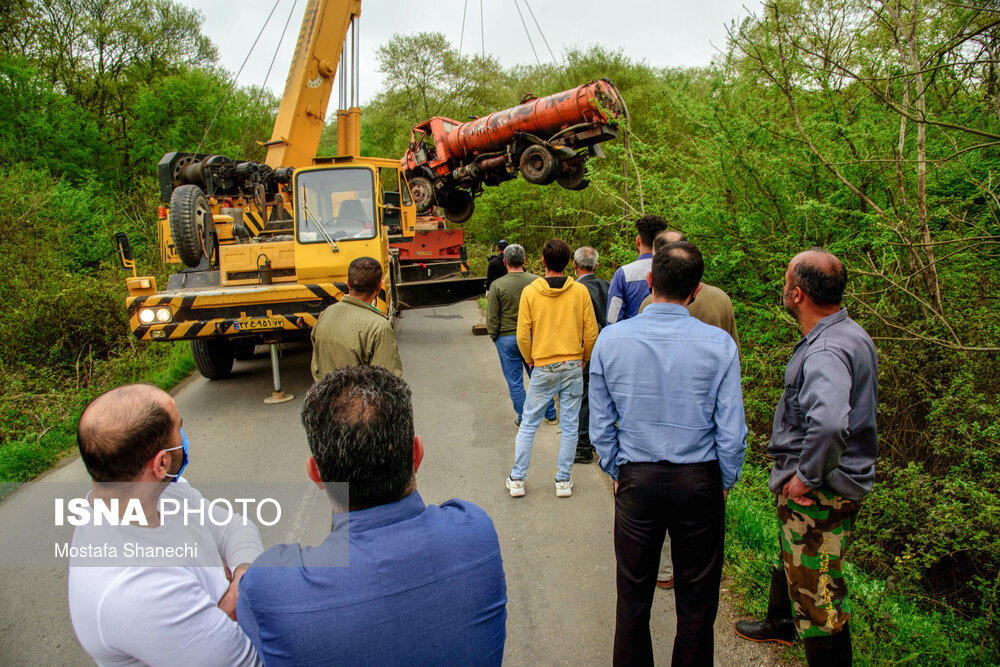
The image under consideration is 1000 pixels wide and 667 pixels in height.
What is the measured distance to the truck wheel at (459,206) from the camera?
12.0 metres

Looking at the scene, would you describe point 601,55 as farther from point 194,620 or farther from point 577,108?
point 194,620

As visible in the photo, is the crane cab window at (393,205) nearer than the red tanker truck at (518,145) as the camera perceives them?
Yes

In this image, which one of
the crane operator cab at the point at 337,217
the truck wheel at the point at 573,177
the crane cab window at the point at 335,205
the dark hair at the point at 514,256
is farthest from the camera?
the truck wheel at the point at 573,177

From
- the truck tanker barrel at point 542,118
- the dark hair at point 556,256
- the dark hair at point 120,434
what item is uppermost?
A: the truck tanker barrel at point 542,118

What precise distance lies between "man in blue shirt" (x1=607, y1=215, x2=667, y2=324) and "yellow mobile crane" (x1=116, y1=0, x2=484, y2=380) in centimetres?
341

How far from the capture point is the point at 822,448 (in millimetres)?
2170

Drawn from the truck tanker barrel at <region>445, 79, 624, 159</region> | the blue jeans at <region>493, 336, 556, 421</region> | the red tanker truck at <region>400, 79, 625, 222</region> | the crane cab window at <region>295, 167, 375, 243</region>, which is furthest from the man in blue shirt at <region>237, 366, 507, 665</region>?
the truck tanker barrel at <region>445, 79, 624, 159</region>

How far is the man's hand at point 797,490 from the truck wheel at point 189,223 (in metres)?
6.84

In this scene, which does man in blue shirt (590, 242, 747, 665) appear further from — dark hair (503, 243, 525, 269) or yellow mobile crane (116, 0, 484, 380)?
yellow mobile crane (116, 0, 484, 380)

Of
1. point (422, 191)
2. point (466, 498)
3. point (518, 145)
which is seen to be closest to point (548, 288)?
point (466, 498)

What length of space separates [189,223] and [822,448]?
6.95m

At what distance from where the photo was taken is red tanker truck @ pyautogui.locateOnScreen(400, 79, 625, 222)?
865 centimetres

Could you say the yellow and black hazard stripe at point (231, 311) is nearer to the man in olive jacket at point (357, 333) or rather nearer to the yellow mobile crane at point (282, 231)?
the yellow mobile crane at point (282, 231)

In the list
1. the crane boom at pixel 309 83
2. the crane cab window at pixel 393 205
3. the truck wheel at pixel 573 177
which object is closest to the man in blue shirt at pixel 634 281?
the crane cab window at pixel 393 205
